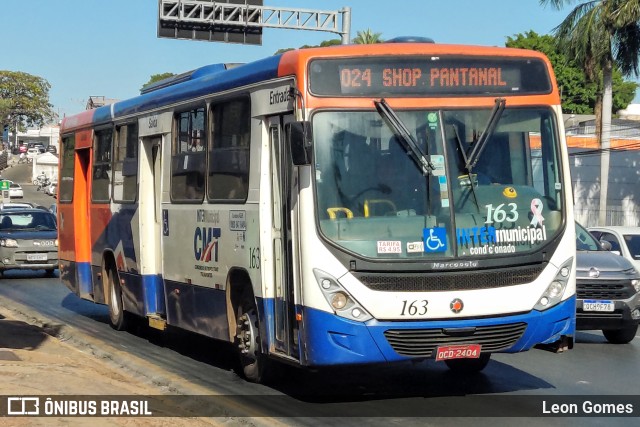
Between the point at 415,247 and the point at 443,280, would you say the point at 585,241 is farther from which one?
the point at 415,247

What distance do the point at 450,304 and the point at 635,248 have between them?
1120 cm

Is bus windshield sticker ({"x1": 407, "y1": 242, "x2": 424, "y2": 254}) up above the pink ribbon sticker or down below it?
below

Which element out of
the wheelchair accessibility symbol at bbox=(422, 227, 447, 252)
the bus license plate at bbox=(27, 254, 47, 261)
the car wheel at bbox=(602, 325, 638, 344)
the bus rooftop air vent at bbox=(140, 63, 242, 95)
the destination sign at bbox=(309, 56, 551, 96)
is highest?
the bus rooftop air vent at bbox=(140, 63, 242, 95)

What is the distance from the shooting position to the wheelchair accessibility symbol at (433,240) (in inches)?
368

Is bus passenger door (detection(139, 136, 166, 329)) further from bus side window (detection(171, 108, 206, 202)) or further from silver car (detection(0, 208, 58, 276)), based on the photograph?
silver car (detection(0, 208, 58, 276))

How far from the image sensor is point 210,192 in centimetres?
1191

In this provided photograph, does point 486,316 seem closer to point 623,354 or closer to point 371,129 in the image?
point 371,129

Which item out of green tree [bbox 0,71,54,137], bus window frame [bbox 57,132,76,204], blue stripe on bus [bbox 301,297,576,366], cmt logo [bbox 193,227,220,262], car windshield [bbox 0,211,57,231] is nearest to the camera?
blue stripe on bus [bbox 301,297,576,366]

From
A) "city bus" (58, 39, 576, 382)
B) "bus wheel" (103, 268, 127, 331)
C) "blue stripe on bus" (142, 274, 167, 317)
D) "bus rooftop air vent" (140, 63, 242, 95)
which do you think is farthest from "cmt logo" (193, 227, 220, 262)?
"bus wheel" (103, 268, 127, 331)

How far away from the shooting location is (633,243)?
19734 mm

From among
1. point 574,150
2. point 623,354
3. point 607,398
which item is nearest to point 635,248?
point 623,354

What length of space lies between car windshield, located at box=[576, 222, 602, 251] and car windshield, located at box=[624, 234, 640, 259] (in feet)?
9.31

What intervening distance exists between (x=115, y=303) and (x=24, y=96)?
5484 inches

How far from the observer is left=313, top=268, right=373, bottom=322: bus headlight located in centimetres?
925
